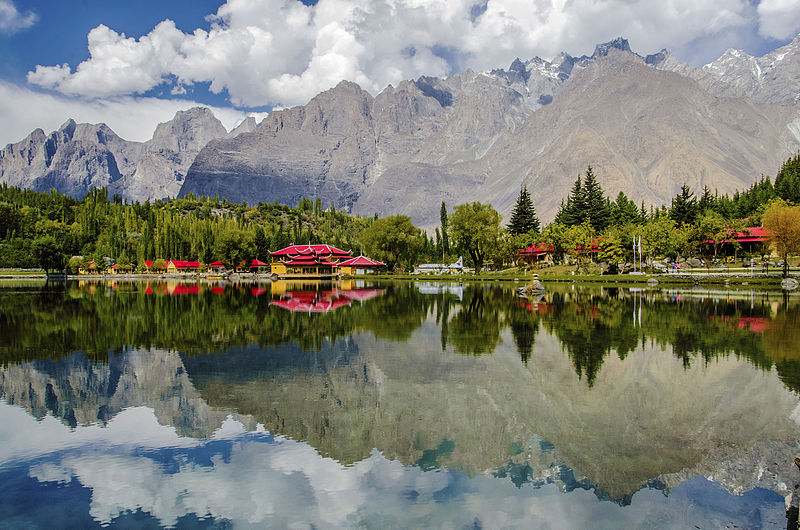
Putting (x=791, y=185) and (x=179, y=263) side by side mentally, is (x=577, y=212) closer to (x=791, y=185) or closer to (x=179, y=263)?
(x=791, y=185)

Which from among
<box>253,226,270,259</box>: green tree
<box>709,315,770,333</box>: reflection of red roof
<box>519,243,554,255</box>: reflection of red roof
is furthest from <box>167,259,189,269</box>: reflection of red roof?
<box>709,315,770,333</box>: reflection of red roof

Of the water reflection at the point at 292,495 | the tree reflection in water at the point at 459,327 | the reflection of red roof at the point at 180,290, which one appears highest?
the reflection of red roof at the point at 180,290

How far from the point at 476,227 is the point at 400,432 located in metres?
70.0

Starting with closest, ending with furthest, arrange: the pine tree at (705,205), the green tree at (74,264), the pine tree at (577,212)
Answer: the pine tree at (705,205) < the pine tree at (577,212) < the green tree at (74,264)

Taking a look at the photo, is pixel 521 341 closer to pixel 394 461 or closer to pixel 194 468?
pixel 394 461

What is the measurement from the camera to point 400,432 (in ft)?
33.0

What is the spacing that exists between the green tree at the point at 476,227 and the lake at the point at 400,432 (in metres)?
58.6

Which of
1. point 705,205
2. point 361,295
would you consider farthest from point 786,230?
point 705,205

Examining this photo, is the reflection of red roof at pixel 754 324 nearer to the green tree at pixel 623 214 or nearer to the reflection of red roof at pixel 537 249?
the reflection of red roof at pixel 537 249

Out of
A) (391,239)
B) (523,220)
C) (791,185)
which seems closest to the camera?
(791,185)

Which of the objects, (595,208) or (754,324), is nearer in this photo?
(754,324)

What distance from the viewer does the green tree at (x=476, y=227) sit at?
78.8m

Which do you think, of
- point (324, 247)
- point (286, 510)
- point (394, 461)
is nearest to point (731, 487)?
point (394, 461)

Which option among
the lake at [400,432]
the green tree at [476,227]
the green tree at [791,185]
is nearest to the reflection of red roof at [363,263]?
the green tree at [476,227]
